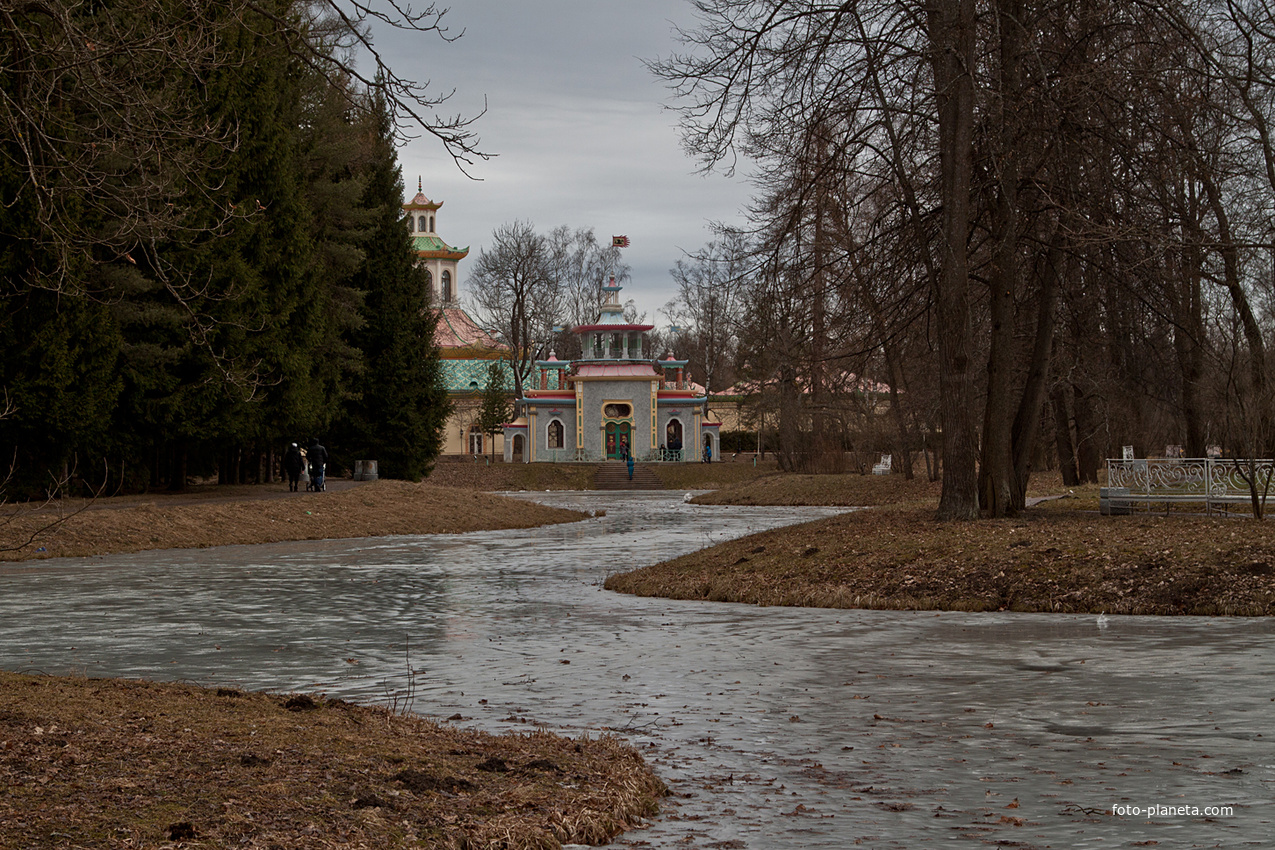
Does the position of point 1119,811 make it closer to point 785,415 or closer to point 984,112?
point 984,112

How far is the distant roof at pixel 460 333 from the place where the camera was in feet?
266

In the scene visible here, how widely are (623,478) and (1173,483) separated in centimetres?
4086

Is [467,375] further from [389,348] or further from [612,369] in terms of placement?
[389,348]

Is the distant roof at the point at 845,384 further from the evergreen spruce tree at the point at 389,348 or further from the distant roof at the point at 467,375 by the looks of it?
the distant roof at the point at 467,375

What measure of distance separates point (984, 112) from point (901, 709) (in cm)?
1179

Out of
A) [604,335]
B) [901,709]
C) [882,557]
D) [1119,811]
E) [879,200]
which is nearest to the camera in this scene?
[1119,811]

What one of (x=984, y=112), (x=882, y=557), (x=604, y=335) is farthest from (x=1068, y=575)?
(x=604, y=335)

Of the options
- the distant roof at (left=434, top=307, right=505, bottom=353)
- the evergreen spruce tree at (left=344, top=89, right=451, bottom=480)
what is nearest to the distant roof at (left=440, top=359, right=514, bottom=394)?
the distant roof at (left=434, top=307, right=505, bottom=353)

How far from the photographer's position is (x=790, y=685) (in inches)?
339

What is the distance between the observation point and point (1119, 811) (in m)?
5.29

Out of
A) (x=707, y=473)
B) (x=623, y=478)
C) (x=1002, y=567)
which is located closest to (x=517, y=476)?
(x=623, y=478)

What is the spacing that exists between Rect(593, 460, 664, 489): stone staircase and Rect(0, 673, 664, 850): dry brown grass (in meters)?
50.3

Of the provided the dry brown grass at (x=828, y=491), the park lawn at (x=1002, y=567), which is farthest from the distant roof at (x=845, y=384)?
the park lawn at (x=1002, y=567)

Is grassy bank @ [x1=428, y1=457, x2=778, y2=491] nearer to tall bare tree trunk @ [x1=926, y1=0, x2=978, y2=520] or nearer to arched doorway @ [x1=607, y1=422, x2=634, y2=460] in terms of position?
arched doorway @ [x1=607, y1=422, x2=634, y2=460]
